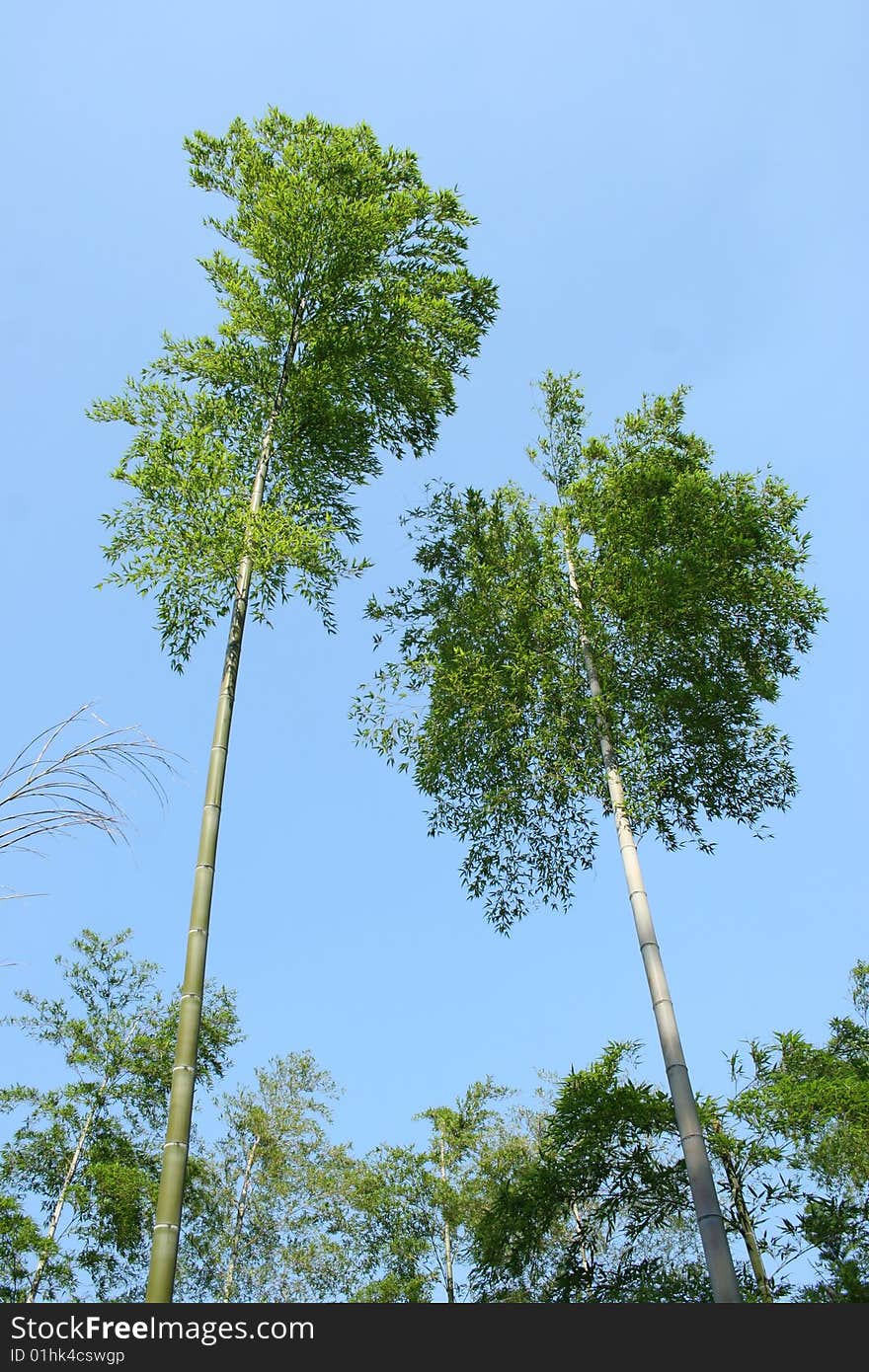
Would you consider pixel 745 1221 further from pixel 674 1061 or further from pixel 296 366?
pixel 296 366

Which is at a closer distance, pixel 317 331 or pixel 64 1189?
pixel 317 331

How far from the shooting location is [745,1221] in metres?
6.56

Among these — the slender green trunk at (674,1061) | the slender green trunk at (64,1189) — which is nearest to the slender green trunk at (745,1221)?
the slender green trunk at (674,1061)

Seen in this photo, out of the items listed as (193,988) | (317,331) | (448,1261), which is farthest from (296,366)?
(448,1261)

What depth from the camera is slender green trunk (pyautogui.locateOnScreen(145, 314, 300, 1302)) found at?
373cm

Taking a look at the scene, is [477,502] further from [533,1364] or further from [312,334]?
[533,1364]

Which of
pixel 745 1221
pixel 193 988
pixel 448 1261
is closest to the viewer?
pixel 193 988

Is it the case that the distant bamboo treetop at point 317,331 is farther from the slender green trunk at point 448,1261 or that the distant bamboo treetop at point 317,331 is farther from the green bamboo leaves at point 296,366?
the slender green trunk at point 448,1261

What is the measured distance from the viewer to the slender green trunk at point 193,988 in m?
3.73

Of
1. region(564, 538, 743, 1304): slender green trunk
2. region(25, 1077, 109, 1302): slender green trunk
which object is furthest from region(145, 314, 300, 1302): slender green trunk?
region(25, 1077, 109, 1302): slender green trunk

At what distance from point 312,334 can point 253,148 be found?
1.60 m

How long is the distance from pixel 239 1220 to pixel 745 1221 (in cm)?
1069

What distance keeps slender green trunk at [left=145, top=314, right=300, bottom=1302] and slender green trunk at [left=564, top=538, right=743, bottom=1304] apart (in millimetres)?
2754

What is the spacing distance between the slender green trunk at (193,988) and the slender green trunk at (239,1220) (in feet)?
39.3
